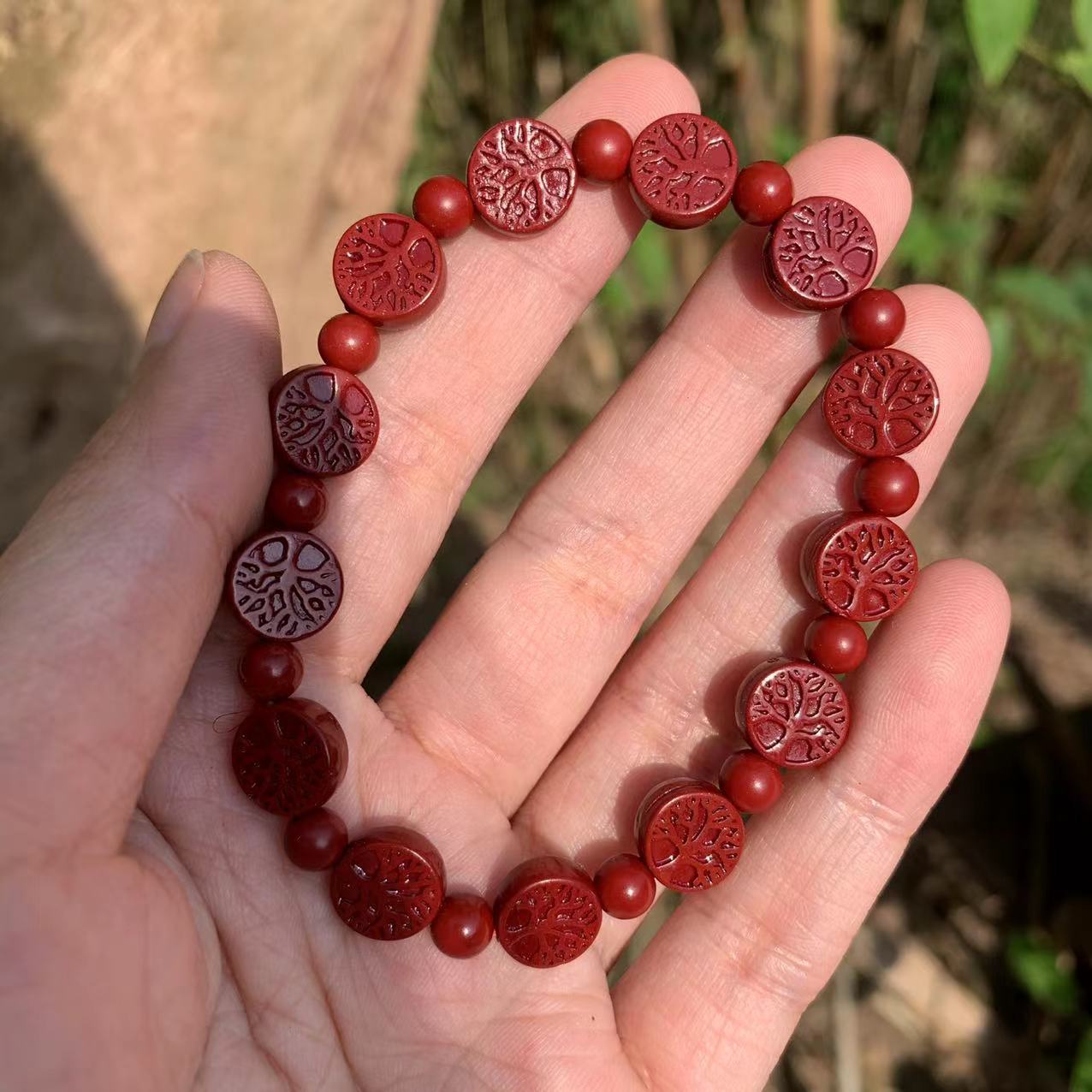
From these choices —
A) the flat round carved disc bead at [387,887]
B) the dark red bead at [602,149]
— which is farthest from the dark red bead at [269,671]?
the dark red bead at [602,149]

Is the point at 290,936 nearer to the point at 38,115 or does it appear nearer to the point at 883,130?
the point at 38,115

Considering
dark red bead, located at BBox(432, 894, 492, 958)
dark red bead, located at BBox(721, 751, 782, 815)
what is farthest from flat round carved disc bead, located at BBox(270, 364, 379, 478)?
dark red bead, located at BBox(721, 751, 782, 815)

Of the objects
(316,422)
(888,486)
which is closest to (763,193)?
(888,486)

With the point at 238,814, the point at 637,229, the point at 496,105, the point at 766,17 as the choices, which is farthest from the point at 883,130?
the point at 238,814

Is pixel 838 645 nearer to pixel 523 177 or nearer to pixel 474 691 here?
pixel 474 691

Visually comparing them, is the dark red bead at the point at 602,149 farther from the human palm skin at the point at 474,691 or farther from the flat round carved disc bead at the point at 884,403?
the flat round carved disc bead at the point at 884,403

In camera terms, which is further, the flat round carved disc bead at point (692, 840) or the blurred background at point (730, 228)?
the blurred background at point (730, 228)
